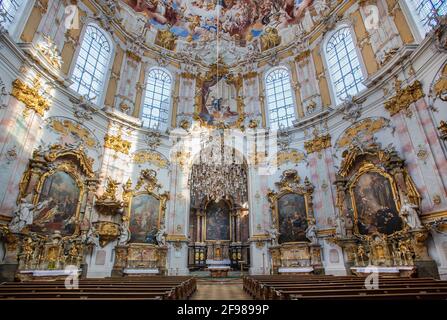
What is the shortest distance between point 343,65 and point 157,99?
12300 mm

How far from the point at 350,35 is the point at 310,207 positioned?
418 inches

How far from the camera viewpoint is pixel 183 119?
1823cm

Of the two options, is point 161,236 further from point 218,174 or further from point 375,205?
point 375,205

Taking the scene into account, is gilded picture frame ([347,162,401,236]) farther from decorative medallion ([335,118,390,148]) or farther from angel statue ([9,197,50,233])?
angel statue ([9,197,50,233])

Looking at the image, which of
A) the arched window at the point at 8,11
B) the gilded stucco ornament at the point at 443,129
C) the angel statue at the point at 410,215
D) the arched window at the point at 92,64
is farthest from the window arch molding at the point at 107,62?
the gilded stucco ornament at the point at 443,129

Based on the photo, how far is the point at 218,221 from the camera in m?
19.1

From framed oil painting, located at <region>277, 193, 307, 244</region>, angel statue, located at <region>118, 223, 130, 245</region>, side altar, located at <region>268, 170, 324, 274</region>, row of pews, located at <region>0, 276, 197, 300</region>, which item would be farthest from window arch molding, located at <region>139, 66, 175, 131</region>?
row of pews, located at <region>0, 276, 197, 300</region>

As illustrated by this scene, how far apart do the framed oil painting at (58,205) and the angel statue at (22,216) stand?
2.57 feet

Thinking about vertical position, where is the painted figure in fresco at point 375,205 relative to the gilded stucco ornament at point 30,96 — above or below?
below

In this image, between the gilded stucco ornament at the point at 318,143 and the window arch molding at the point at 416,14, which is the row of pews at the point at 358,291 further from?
the window arch molding at the point at 416,14

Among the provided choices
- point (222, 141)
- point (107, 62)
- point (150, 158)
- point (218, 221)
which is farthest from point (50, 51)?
point (218, 221)

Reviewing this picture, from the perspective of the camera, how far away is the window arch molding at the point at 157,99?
1777cm

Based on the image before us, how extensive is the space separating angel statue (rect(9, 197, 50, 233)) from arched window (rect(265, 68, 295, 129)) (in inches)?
551
